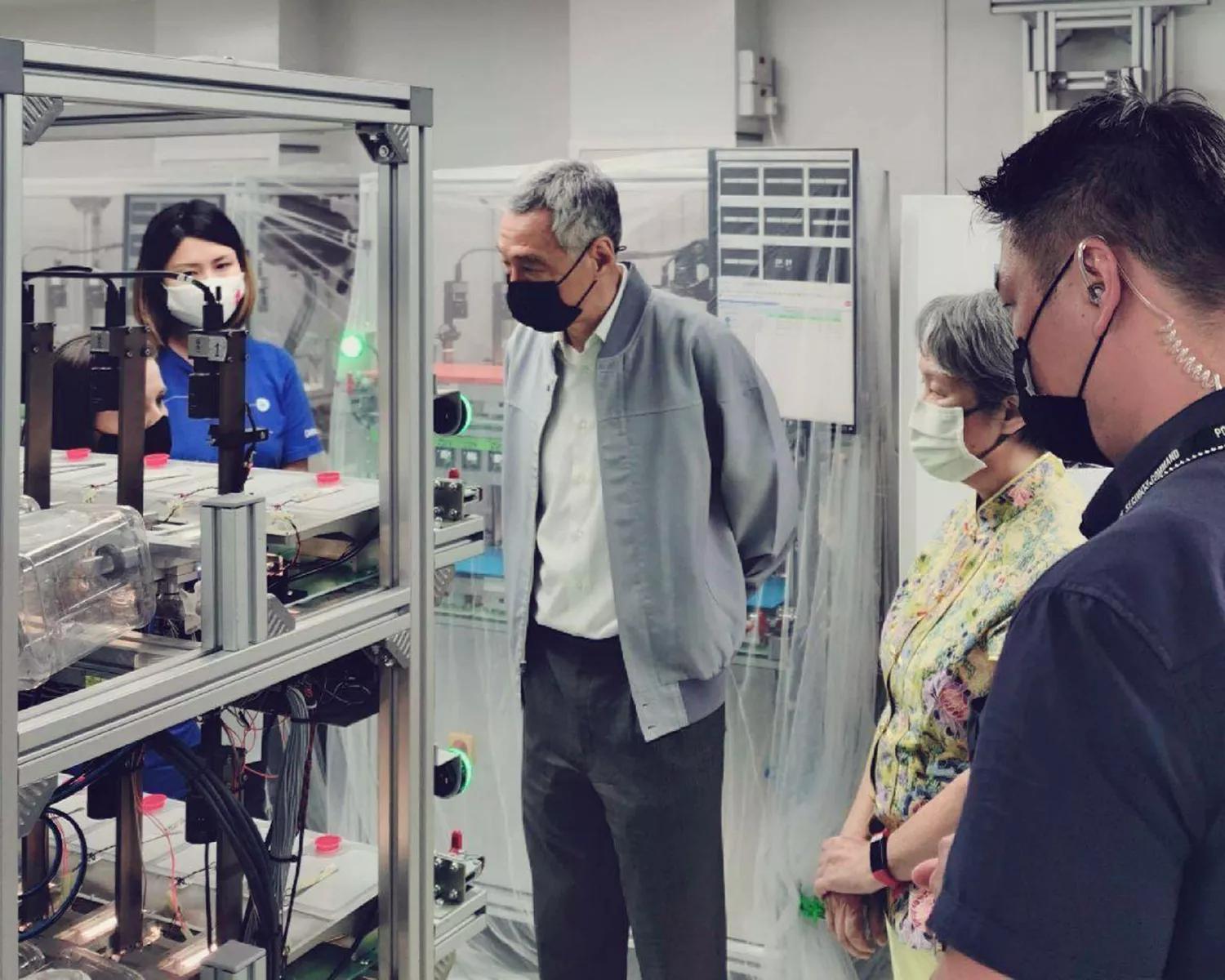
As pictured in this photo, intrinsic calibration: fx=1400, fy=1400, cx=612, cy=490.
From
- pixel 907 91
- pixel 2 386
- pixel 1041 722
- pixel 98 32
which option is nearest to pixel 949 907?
pixel 1041 722

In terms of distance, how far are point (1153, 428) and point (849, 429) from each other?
5.85 feet

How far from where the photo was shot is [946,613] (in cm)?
174

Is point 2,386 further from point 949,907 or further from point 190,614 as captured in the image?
point 949,907

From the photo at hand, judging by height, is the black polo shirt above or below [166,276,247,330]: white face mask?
below

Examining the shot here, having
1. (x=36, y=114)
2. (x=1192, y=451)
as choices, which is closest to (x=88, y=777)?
(x=36, y=114)

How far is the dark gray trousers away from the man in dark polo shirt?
137 centimetres

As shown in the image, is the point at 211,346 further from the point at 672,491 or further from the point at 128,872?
the point at 672,491

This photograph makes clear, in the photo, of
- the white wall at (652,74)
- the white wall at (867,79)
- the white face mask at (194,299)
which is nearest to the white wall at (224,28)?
the white wall at (652,74)

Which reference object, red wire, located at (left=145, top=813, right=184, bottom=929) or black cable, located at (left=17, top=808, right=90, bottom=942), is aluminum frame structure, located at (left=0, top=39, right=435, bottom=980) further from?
black cable, located at (left=17, top=808, right=90, bottom=942)

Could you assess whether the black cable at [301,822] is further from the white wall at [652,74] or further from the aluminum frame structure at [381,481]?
the white wall at [652,74]

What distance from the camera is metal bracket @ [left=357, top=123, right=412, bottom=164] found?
4.70 feet

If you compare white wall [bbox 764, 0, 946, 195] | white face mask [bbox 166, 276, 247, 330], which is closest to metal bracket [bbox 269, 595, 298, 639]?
white face mask [bbox 166, 276, 247, 330]

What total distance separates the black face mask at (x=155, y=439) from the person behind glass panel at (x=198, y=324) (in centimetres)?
17

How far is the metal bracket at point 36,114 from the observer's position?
40.1 inches
